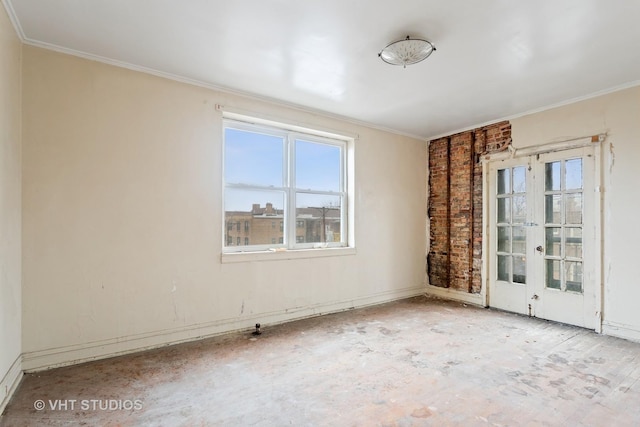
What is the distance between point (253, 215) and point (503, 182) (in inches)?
146

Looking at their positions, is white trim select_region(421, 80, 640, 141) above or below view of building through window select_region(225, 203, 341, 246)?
above

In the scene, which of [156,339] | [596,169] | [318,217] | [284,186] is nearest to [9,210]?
[156,339]

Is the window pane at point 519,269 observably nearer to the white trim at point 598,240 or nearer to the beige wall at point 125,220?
the white trim at point 598,240

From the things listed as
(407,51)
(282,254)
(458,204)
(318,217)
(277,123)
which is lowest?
(282,254)

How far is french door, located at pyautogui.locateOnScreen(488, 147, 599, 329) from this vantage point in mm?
4016

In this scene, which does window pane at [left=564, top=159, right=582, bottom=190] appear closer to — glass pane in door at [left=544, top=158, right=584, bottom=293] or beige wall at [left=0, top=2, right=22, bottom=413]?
glass pane in door at [left=544, top=158, right=584, bottom=293]

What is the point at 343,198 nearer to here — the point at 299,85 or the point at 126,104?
the point at 299,85

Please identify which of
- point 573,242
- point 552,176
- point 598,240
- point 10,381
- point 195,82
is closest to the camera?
point 10,381

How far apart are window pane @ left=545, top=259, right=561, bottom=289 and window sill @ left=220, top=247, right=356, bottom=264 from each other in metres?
2.60

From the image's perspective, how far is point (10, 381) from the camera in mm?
2465

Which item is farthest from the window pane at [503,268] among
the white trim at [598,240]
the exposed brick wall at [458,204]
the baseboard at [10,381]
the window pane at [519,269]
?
the baseboard at [10,381]

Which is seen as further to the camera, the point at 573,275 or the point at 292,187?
the point at 292,187

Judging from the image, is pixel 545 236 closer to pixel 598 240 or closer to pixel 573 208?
pixel 573 208

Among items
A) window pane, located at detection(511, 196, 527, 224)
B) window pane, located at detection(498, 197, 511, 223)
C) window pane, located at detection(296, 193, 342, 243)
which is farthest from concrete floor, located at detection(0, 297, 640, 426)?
window pane, located at detection(498, 197, 511, 223)
